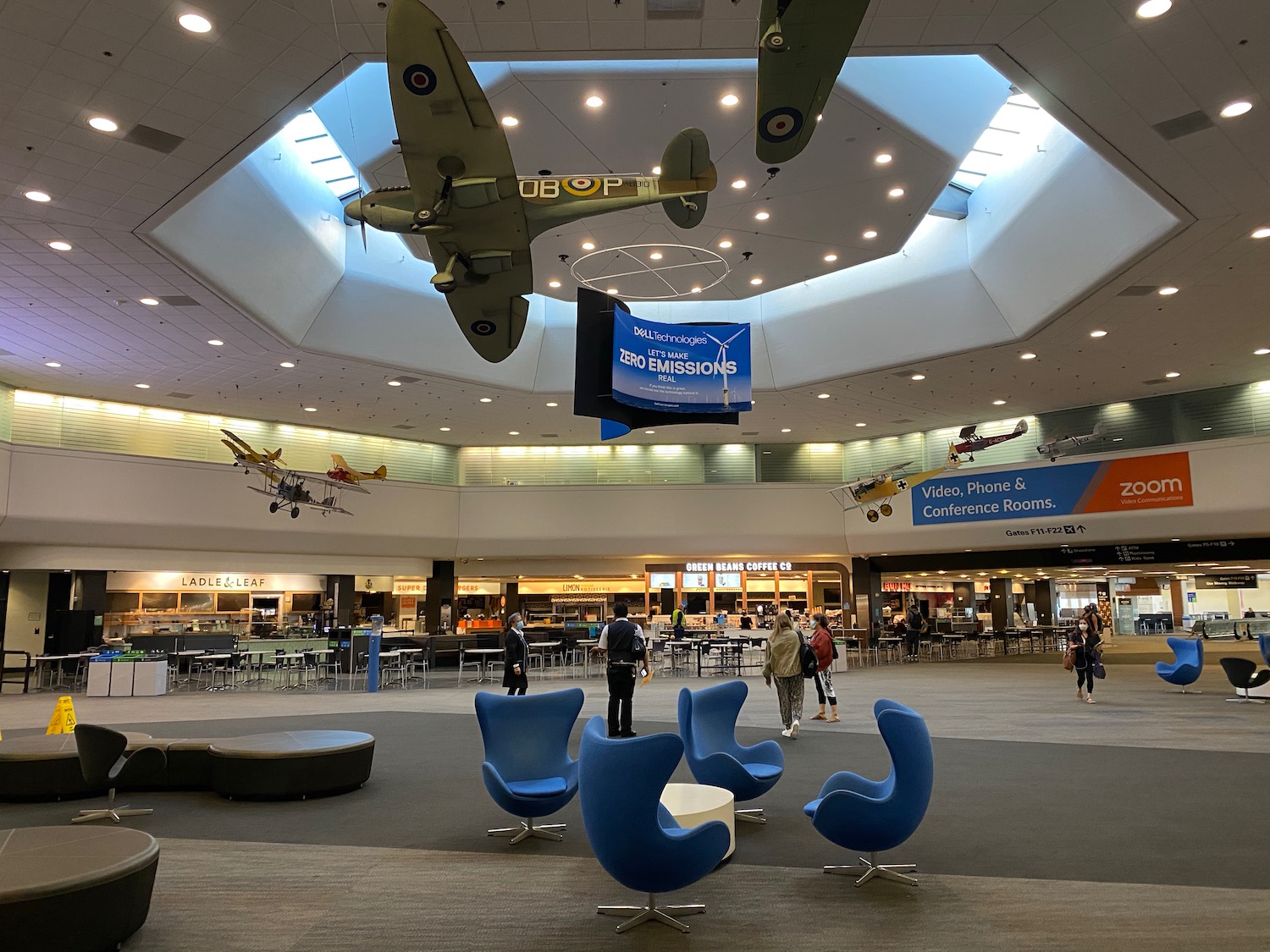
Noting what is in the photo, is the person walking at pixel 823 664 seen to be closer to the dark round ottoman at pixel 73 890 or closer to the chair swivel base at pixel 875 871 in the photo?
the chair swivel base at pixel 875 871

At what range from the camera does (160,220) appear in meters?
10.1

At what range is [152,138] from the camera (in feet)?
27.6

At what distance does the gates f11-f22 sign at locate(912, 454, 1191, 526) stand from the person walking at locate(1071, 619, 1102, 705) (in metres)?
6.86

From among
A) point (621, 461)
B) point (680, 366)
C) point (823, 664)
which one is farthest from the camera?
point (621, 461)

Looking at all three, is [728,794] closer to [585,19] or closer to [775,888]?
[775,888]

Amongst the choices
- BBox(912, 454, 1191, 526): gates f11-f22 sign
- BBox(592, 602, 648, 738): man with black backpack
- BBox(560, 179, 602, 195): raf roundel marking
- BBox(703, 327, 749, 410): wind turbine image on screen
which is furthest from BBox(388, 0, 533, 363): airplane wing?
BBox(912, 454, 1191, 526): gates f11-f22 sign

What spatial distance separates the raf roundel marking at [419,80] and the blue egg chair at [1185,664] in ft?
46.0

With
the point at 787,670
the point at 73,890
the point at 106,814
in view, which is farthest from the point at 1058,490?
the point at 73,890

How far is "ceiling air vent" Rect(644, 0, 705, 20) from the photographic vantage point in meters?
6.70

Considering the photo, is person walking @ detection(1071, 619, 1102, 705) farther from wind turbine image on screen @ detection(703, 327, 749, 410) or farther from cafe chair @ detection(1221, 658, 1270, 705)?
wind turbine image on screen @ detection(703, 327, 749, 410)

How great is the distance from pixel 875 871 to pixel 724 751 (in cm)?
193

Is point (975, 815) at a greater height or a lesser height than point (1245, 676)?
lesser

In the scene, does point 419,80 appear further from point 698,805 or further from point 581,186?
point 698,805

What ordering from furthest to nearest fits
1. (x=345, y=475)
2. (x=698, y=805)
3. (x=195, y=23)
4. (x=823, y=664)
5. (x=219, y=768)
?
(x=345, y=475) → (x=823, y=664) → (x=195, y=23) → (x=219, y=768) → (x=698, y=805)
